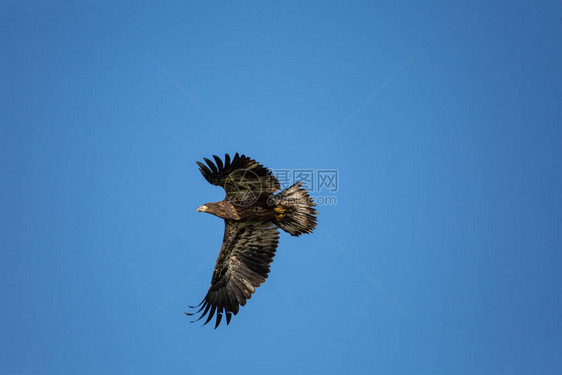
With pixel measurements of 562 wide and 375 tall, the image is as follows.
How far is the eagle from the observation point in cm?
1127

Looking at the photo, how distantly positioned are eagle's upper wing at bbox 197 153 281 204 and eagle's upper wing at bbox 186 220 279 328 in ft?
3.84

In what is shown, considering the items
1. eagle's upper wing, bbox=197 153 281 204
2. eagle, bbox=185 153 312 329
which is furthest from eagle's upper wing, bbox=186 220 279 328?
eagle's upper wing, bbox=197 153 281 204

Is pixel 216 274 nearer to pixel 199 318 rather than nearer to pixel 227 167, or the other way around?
pixel 199 318

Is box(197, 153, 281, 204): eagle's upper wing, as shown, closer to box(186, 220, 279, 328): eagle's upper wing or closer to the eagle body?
the eagle body

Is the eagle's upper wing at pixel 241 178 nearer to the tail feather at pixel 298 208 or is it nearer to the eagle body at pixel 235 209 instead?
the eagle body at pixel 235 209

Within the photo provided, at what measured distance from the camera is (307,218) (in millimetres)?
12547

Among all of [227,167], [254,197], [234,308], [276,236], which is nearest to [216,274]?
[234,308]

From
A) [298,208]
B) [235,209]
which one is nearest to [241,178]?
[235,209]

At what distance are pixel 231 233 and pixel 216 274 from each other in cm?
114

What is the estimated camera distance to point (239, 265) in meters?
13.3

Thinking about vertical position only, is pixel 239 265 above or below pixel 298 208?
below

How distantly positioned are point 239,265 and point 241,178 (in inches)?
113

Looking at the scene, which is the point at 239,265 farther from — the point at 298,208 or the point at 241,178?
the point at 241,178

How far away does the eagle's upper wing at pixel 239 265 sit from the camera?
1298cm
